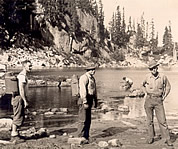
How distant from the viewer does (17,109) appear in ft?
33.5

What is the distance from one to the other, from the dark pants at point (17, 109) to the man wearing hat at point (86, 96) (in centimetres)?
166

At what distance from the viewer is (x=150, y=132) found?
10.0m

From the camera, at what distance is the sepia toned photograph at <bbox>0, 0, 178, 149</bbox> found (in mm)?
10008

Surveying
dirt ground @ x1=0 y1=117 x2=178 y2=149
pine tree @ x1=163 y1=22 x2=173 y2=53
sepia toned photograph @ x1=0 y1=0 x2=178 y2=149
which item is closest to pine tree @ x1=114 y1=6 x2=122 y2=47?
sepia toned photograph @ x1=0 y1=0 x2=178 y2=149

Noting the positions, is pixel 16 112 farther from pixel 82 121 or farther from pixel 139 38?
pixel 139 38

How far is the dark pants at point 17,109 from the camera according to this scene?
10.2 meters

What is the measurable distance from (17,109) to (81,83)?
78.3 inches

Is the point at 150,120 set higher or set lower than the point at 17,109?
lower

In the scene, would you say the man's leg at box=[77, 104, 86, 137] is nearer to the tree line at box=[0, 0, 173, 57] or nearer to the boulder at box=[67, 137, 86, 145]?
the boulder at box=[67, 137, 86, 145]

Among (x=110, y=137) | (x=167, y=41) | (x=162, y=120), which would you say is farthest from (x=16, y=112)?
(x=167, y=41)

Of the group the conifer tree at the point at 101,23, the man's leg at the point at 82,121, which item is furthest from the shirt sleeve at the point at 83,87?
the conifer tree at the point at 101,23

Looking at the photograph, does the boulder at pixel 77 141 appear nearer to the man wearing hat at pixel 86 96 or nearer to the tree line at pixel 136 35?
the man wearing hat at pixel 86 96

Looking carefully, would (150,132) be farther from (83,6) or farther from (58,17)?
(83,6)

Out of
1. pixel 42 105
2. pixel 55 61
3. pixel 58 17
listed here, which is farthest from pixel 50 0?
pixel 42 105
